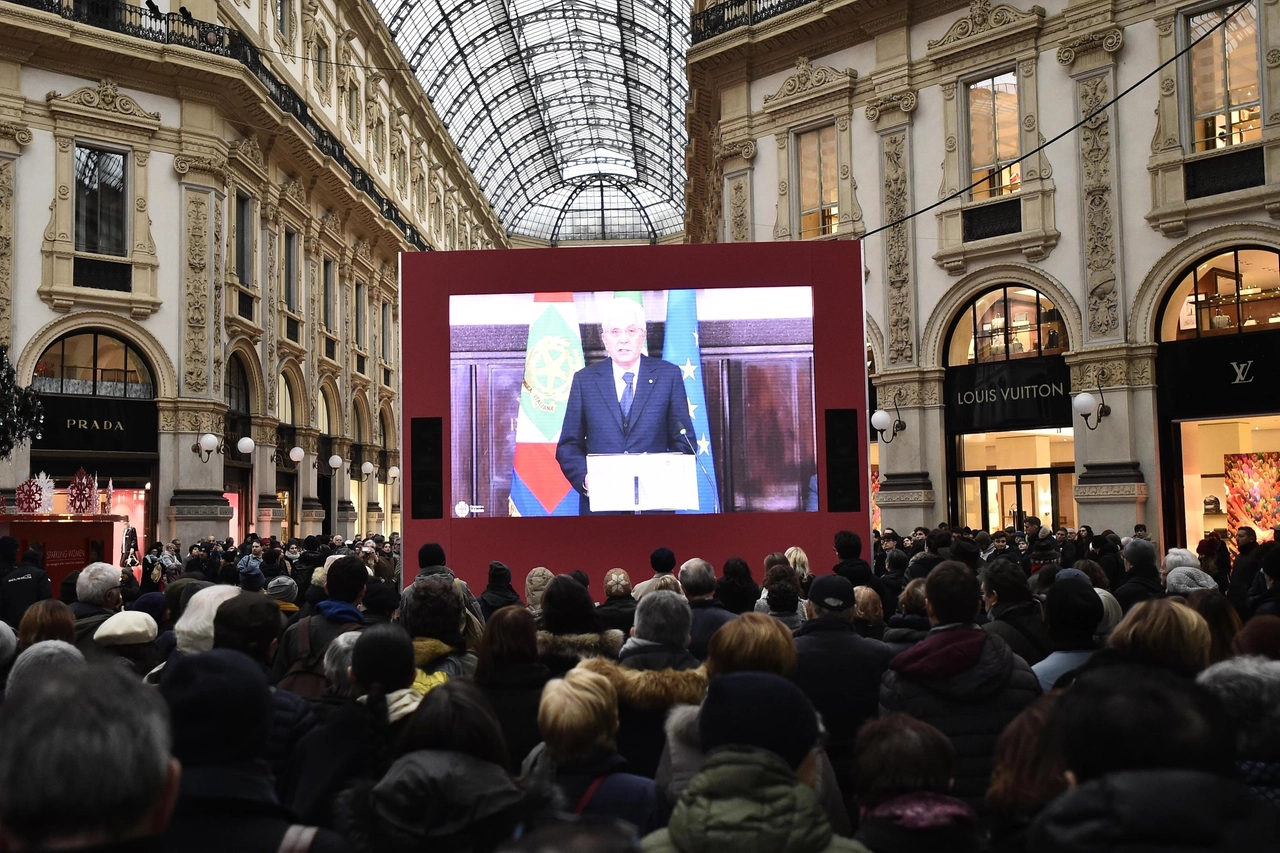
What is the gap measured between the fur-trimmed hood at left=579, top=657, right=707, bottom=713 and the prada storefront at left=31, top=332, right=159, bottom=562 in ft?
67.7

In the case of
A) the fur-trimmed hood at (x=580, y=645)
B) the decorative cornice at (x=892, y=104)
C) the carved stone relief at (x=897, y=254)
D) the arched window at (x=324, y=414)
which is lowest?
the fur-trimmed hood at (x=580, y=645)

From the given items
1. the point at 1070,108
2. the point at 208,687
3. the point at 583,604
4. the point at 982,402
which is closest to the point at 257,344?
the point at 982,402

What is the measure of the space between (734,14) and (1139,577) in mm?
20699

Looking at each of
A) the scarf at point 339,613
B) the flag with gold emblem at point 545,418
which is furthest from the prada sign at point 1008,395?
the scarf at point 339,613

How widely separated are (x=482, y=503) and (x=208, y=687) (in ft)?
40.0

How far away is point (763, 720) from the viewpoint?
2.95 meters

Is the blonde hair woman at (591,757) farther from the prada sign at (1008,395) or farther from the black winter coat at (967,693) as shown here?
the prada sign at (1008,395)

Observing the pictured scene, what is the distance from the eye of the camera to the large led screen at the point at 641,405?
14.8 meters

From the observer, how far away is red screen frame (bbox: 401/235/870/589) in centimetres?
1485

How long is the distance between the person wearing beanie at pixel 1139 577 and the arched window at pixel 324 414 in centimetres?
2893

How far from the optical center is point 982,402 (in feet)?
69.1

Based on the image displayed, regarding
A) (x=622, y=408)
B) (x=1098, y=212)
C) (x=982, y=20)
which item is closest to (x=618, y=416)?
(x=622, y=408)

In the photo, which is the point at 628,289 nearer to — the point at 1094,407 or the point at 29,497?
the point at 1094,407

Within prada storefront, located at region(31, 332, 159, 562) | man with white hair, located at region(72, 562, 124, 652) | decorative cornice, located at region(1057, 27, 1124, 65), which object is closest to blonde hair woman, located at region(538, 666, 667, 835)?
man with white hair, located at region(72, 562, 124, 652)
